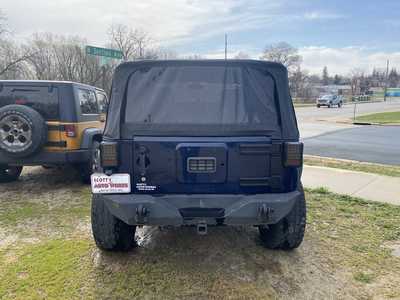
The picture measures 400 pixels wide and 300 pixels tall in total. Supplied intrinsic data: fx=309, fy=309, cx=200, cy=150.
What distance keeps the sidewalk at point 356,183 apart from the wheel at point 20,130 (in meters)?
4.61

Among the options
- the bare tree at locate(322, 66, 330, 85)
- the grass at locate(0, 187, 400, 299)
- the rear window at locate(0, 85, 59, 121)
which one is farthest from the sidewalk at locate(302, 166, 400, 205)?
the bare tree at locate(322, 66, 330, 85)

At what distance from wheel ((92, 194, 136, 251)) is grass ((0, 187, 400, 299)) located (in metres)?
0.17

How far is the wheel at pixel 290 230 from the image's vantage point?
9.93 feet

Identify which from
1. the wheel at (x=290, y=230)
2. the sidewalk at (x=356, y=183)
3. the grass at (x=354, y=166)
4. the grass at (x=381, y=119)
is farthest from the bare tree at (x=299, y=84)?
the wheel at (x=290, y=230)

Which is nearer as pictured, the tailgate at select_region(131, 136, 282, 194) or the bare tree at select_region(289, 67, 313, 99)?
the tailgate at select_region(131, 136, 282, 194)

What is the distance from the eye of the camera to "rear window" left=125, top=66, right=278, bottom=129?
2.61m

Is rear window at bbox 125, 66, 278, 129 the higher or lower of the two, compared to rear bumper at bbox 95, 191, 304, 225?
higher

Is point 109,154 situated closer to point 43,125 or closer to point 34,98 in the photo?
point 43,125

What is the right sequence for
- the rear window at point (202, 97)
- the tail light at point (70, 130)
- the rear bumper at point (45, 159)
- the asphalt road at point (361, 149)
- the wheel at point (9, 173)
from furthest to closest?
the asphalt road at point (361, 149), the wheel at point (9, 173), the tail light at point (70, 130), the rear bumper at point (45, 159), the rear window at point (202, 97)

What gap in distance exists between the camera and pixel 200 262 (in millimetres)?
3045

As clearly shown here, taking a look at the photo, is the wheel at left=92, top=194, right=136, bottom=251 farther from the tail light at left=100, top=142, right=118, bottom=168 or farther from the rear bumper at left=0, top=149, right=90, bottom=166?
the rear bumper at left=0, top=149, right=90, bottom=166

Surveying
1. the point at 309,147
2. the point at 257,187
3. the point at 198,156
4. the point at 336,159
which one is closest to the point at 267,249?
the point at 257,187

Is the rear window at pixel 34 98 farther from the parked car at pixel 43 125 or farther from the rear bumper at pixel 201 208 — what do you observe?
the rear bumper at pixel 201 208

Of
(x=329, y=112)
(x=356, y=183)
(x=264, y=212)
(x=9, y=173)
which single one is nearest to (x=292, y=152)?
(x=264, y=212)
